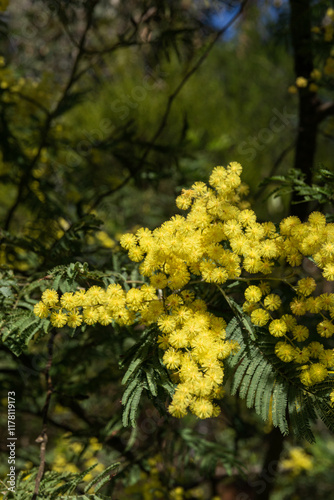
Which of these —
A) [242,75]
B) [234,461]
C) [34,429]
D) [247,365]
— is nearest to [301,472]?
[234,461]

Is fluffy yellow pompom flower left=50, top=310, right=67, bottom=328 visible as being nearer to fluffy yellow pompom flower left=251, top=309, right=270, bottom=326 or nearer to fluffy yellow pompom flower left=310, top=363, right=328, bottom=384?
fluffy yellow pompom flower left=251, top=309, right=270, bottom=326

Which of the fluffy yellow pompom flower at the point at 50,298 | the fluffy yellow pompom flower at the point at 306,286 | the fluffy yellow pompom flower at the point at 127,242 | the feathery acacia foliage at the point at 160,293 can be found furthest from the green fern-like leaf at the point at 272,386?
the fluffy yellow pompom flower at the point at 50,298

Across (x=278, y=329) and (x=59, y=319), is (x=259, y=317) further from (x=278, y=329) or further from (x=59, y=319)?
(x=59, y=319)

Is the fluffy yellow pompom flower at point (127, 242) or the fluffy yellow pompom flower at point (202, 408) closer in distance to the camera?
the fluffy yellow pompom flower at point (202, 408)

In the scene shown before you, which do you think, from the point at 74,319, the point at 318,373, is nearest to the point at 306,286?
the point at 318,373

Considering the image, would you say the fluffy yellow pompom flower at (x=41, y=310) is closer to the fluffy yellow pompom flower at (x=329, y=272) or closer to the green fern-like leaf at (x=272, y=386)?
the green fern-like leaf at (x=272, y=386)

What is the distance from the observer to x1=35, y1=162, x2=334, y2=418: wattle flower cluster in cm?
84

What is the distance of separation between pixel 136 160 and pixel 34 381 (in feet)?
3.57

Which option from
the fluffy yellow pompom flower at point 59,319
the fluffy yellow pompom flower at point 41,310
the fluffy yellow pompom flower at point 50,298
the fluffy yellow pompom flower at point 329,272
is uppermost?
the fluffy yellow pompom flower at point 329,272

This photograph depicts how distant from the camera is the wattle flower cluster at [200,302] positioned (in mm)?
845

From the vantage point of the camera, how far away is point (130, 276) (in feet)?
3.82

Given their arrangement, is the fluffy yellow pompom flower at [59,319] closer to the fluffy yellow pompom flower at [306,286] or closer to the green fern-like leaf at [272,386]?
the green fern-like leaf at [272,386]

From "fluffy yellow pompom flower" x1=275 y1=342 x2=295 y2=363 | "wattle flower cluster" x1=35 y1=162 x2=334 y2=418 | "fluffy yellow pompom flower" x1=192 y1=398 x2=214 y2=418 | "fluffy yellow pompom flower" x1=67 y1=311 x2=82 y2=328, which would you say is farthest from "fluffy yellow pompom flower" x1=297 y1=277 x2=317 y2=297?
"fluffy yellow pompom flower" x1=67 y1=311 x2=82 y2=328

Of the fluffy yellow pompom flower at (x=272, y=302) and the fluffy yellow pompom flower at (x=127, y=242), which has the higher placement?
the fluffy yellow pompom flower at (x=127, y=242)
